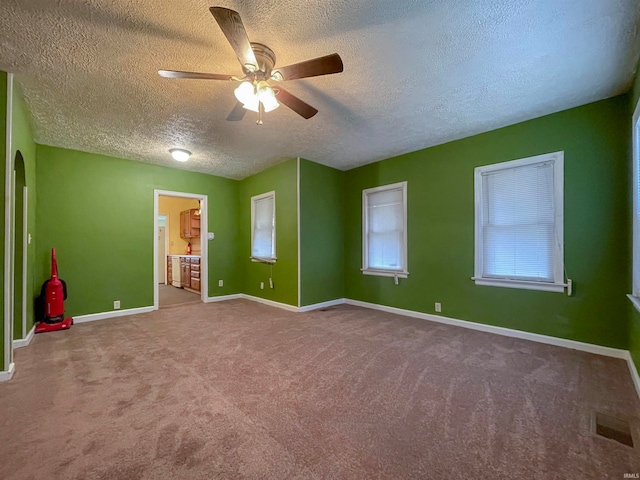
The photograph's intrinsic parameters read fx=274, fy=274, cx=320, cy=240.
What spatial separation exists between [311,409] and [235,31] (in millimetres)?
2363

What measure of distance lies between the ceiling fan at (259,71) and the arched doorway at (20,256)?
2684 mm

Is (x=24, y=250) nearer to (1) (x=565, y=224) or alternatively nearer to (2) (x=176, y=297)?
(2) (x=176, y=297)

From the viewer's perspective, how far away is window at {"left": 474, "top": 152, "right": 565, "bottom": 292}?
3018mm

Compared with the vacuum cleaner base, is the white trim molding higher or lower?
higher

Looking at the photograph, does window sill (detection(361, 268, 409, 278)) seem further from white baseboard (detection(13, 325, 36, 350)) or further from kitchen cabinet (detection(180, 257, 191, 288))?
kitchen cabinet (detection(180, 257, 191, 288))

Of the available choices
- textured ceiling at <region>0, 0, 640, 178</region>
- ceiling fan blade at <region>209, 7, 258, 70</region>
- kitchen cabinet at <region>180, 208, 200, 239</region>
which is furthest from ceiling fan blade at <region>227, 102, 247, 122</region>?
kitchen cabinet at <region>180, 208, 200, 239</region>

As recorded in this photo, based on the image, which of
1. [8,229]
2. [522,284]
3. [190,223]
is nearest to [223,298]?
[190,223]

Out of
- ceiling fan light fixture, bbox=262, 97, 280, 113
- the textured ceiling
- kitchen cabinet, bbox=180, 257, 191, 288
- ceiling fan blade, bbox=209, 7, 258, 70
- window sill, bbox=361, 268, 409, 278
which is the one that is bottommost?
kitchen cabinet, bbox=180, 257, 191, 288

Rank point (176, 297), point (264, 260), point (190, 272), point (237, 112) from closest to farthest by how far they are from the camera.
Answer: point (237, 112) < point (264, 260) < point (176, 297) < point (190, 272)

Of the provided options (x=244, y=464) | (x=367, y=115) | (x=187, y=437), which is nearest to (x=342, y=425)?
(x=244, y=464)

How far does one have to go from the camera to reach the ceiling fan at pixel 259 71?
159 centimetres

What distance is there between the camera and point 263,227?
5.38 metres

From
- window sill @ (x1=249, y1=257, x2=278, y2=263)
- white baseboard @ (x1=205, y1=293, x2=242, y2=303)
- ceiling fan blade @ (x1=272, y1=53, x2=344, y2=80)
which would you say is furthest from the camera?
white baseboard @ (x1=205, y1=293, x2=242, y2=303)

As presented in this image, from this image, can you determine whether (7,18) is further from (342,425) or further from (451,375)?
(451,375)
